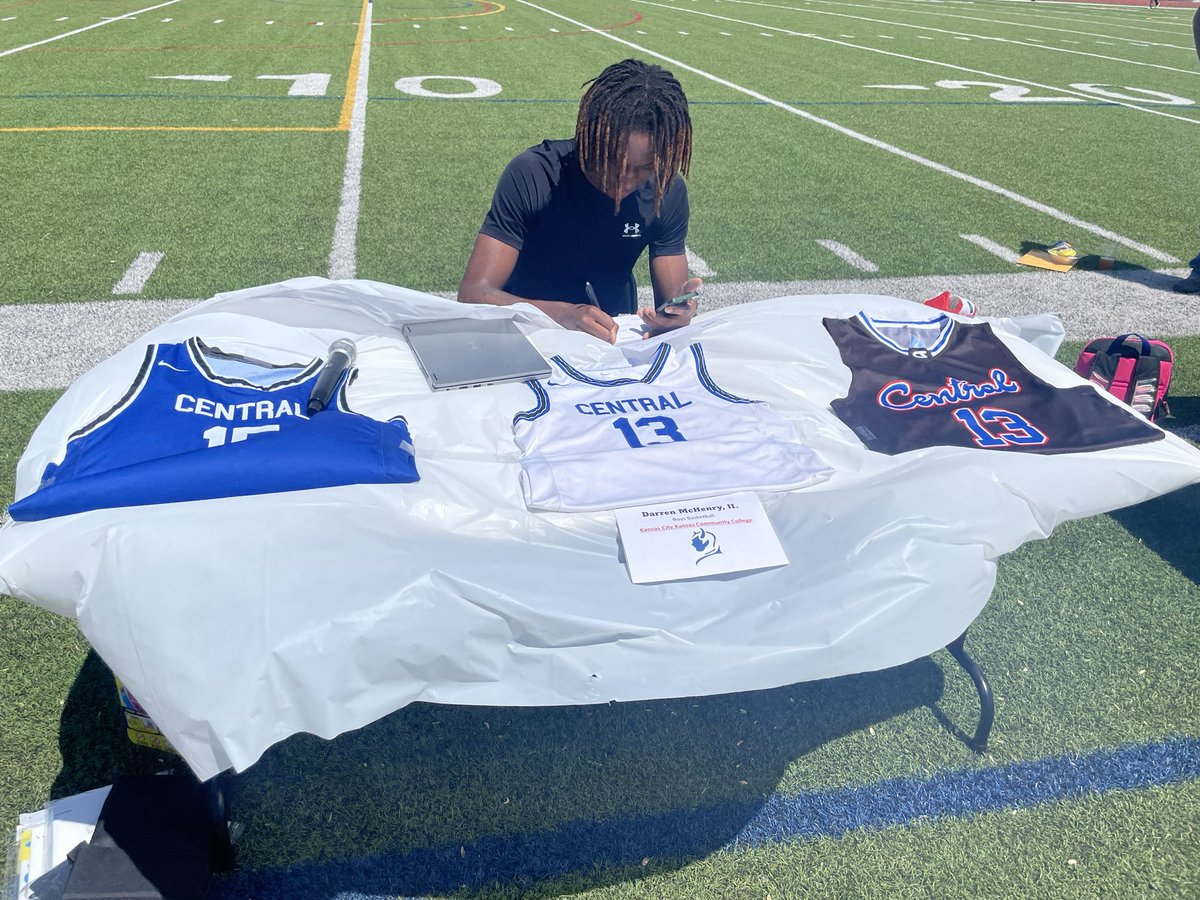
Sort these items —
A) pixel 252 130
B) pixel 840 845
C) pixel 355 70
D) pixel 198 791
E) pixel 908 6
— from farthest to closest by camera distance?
1. pixel 908 6
2. pixel 355 70
3. pixel 252 130
4. pixel 840 845
5. pixel 198 791

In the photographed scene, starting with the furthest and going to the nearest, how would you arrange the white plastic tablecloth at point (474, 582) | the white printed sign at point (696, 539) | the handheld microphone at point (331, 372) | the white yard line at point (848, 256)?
1. the white yard line at point (848, 256)
2. the handheld microphone at point (331, 372)
3. the white printed sign at point (696, 539)
4. the white plastic tablecloth at point (474, 582)

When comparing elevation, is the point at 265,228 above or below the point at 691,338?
below

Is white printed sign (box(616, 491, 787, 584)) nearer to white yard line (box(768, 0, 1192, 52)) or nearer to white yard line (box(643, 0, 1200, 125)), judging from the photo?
white yard line (box(643, 0, 1200, 125))

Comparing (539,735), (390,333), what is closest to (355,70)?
(390,333)

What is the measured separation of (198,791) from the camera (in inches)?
74.4

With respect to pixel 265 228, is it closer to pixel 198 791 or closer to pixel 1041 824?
pixel 198 791

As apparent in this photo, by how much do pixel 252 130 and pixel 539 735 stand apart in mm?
7010

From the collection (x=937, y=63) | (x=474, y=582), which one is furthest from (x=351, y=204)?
(x=937, y=63)

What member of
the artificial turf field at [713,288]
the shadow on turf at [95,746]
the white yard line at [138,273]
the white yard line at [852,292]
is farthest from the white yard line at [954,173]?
the shadow on turf at [95,746]

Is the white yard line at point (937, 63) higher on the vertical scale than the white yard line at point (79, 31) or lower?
lower

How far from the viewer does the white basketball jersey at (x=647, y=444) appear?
6.10 feet

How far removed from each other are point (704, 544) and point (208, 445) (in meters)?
0.99

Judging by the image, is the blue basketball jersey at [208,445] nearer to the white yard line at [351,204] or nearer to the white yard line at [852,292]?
the white yard line at [852,292]

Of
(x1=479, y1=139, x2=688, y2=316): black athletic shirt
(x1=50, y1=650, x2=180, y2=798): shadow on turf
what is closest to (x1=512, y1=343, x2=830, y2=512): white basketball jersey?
(x1=479, y1=139, x2=688, y2=316): black athletic shirt
